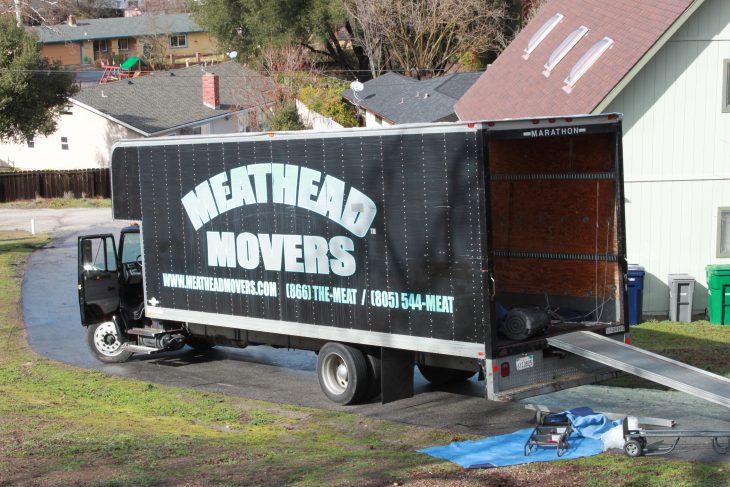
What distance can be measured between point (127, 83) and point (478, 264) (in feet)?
168

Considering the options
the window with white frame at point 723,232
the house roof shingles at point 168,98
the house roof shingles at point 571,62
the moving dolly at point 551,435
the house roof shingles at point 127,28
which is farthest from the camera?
the house roof shingles at point 127,28

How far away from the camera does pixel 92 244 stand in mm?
16031

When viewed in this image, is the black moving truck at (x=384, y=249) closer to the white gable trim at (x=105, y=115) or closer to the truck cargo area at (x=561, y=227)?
the truck cargo area at (x=561, y=227)

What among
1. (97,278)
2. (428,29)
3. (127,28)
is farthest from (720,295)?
(127,28)

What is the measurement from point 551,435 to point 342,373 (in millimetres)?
3882

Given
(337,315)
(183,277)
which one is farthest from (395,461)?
(183,277)

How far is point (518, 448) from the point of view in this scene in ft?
33.7

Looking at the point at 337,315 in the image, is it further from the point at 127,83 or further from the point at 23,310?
the point at 127,83

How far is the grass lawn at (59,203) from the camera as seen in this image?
46994mm

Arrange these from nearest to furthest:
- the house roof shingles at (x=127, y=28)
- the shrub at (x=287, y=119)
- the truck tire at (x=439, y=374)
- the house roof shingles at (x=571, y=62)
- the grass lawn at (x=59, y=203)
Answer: the truck tire at (x=439, y=374)
the house roof shingles at (x=571, y=62)
the grass lawn at (x=59, y=203)
the shrub at (x=287, y=119)
the house roof shingles at (x=127, y=28)

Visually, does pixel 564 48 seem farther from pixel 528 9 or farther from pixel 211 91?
pixel 528 9

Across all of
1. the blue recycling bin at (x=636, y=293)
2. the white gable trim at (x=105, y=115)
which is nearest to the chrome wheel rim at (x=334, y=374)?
the blue recycling bin at (x=636, y=293)

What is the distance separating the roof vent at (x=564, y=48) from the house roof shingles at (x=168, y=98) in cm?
3211

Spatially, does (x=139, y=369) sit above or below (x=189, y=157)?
below
